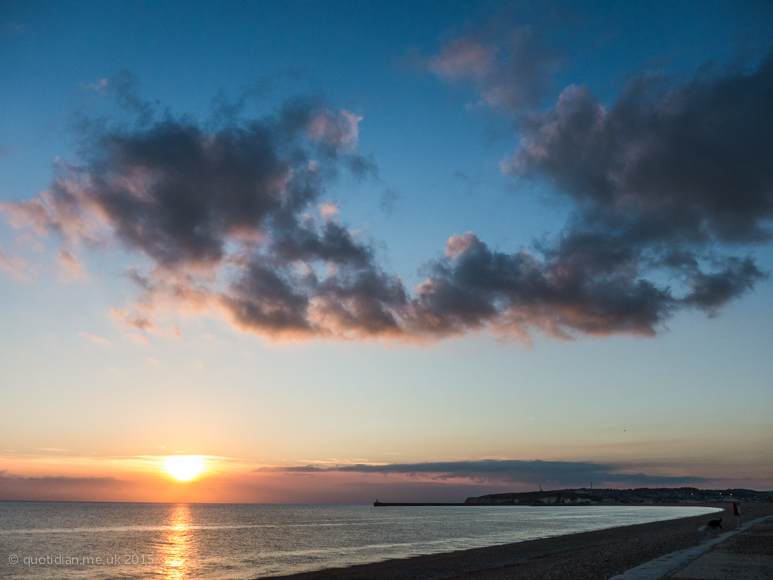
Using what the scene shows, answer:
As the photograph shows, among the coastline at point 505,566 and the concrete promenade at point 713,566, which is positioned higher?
the concrete promenade at point 713,566

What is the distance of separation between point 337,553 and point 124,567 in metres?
21.9

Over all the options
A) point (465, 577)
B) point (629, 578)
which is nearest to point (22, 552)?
point (465, 577)

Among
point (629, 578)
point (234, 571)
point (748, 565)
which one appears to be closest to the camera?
point (629, 578)

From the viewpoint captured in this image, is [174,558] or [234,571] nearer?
[234,571]

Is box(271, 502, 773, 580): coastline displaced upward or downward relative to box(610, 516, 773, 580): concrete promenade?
downward

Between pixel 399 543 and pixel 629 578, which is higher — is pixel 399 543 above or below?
below

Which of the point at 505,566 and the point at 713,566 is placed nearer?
the point at 713,566

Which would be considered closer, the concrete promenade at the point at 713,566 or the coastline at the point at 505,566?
the concrete promenade at the point at 713,566

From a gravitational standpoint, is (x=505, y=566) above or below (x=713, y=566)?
below

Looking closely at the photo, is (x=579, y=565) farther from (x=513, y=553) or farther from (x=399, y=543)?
(x=399, y=543)

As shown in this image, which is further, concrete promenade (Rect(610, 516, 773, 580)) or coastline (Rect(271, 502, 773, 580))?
coastline (Rect(271, 502, 773, 580))

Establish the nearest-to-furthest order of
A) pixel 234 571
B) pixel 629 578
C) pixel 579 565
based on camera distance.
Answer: pixel 629 578
pixel 579 565
pixel 234 571

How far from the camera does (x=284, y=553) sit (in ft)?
183

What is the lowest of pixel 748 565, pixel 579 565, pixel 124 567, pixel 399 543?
pixel 399 543
